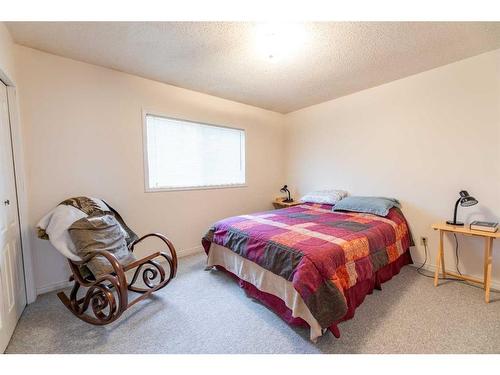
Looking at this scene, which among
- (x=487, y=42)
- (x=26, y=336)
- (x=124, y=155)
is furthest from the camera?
(x=124, y=155)

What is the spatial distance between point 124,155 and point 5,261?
4.64 feet

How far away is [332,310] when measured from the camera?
4.68 ft

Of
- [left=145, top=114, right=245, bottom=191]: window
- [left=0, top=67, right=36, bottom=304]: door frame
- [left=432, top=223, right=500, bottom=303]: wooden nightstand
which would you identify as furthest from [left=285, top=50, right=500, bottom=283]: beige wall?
[left=0, top=67, right=36, bottom=304]: door frame

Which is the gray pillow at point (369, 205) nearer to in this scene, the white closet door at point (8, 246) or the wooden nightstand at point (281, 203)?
the wooden nightstand at point (281, 203)

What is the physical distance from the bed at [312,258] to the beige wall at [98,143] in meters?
0.87

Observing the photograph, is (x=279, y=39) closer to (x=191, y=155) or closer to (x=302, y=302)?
(x=191, y=155)

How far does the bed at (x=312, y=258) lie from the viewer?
146cm

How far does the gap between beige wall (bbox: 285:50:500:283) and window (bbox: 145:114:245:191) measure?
1568mm

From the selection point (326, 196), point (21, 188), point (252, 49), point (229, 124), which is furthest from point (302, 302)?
point (229, 124)

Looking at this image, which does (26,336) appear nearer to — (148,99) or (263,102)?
(148,99)

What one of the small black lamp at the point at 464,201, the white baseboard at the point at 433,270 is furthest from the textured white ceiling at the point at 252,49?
the white baseboard at the point at 433,270

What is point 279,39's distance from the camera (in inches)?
74.7

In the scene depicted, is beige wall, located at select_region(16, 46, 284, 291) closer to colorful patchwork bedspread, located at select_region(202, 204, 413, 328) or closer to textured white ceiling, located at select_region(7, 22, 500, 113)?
textured white ceiling, located at select_region(7, 22, 500, 113)
